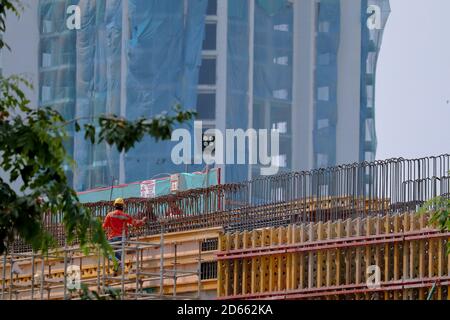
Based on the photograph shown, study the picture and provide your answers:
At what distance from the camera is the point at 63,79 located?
102750 mm

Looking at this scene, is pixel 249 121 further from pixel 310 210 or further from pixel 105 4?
pixel 310 210

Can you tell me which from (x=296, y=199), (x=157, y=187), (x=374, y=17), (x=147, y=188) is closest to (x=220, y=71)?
(x=374, y=17)

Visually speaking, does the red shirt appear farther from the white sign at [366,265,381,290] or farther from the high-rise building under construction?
the high-rise building under construction

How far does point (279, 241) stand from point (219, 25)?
238 feet

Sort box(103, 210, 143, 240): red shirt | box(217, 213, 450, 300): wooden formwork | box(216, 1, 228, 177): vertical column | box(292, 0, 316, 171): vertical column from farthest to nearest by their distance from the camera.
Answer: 1. box(292, 0, 316, 171): vertical column
2. box(216, 1, 228, 177): vertical column
3. box(103, 210, 143, 240): red shirt
4. box(217, 213, 450, 300): wooden formwork

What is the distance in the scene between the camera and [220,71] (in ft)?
339

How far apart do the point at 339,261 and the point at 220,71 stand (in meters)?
73.1

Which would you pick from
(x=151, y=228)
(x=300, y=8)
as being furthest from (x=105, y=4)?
(x=151, y=228)

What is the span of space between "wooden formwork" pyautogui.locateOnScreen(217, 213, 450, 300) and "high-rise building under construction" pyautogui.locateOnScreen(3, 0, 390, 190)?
201ft

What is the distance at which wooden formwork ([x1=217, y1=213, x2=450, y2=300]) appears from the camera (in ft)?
96.0

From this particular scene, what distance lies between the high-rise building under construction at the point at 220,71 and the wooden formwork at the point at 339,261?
201 feet

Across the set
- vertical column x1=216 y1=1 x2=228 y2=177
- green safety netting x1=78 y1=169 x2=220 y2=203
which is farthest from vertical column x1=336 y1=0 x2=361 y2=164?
green safety netting x1=78 y1=169 x2=220 y2=203

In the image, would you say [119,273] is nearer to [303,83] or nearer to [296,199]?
[296,199]
